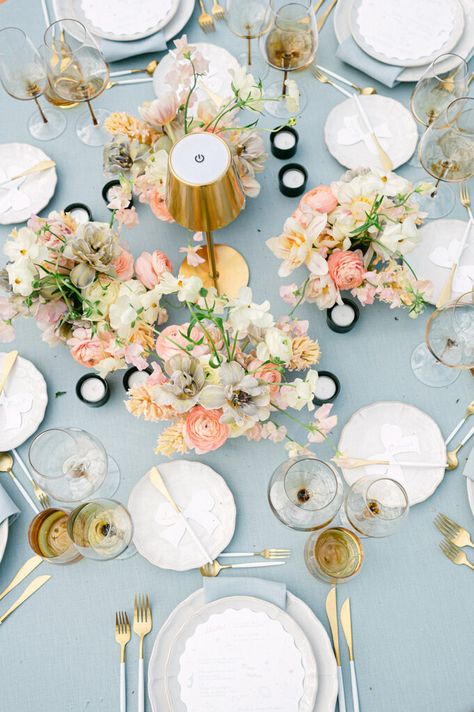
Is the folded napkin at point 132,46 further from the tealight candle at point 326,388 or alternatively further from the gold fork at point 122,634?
the gold fork at point 122,634

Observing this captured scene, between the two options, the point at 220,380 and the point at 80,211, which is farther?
the point at 80,211

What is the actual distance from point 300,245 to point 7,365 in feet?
2.29

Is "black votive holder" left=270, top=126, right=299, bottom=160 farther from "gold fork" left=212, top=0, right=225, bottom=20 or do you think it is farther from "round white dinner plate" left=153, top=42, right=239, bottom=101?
"gold fork" left=212, top=0, right=225, bottom=20

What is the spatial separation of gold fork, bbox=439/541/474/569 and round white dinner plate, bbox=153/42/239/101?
3.83 ft

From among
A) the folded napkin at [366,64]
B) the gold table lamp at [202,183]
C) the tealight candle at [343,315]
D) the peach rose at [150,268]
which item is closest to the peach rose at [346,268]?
the tealight candle at [343,315]

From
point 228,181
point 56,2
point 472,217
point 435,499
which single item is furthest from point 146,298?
point 56,2

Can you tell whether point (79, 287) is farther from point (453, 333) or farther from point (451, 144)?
point (451, 144)

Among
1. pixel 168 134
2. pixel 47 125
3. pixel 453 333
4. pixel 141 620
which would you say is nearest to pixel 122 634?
pixel 141 620

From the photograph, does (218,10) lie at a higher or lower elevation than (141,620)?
higher

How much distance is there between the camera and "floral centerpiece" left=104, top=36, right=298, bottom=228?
125cm

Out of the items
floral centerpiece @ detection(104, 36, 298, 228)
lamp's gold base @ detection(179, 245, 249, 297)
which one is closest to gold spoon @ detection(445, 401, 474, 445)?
lamp's gold base @ detection(179, 245, 249, 297)

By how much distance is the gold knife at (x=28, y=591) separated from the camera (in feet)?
3.93

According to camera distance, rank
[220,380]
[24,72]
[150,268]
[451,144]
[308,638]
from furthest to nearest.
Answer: [24,72]
[451,144]
[150,268]
[308,638]
[220,380]

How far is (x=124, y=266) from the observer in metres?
1.26
